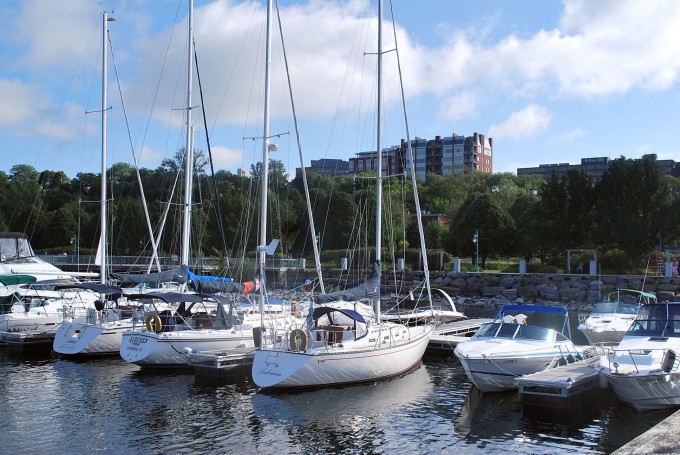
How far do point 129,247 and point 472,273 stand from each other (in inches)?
1599

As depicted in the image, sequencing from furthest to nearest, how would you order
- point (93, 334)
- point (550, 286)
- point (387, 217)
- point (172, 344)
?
1. point (387, 217)
2. point (550, 286)
3. point (93, 334)
4. point (172, 344)

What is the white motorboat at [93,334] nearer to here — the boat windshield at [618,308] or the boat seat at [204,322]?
Answer: the boat seat at [204,322]

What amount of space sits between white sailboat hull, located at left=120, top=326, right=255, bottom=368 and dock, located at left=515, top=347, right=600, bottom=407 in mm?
11112

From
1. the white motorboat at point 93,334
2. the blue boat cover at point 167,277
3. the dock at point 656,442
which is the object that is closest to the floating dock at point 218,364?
the white motorboat at point 93,334

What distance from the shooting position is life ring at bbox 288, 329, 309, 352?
66.9 ft

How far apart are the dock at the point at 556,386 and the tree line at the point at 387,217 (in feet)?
56.6

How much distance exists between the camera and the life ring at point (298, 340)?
66.9 feet

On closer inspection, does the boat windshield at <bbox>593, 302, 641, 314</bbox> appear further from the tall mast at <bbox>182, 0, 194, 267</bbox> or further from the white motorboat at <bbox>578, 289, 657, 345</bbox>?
the tall mast at <bbox>182, 0, 194, 267</bbox>

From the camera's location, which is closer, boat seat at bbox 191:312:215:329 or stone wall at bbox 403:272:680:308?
boat seat at bbox 191:312:215:329

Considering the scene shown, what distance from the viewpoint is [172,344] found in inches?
941

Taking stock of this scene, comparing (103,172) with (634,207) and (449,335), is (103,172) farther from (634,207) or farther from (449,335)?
(634,207)

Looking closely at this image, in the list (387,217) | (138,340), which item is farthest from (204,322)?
(387,217)

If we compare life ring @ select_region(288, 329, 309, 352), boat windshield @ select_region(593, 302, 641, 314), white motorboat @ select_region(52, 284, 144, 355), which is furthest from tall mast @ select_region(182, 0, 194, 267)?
boat windshield @ select_region(593, 302, 641, 314)

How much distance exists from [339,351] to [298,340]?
1325 mm
